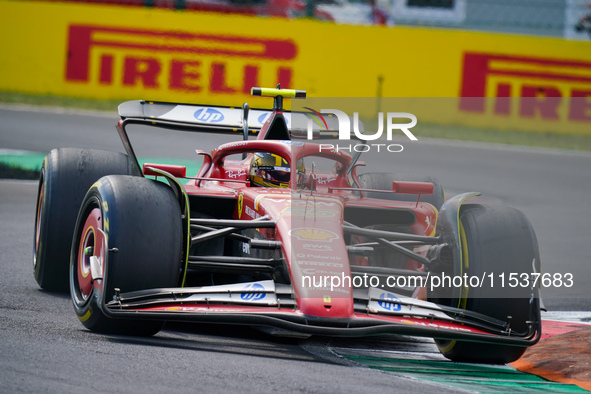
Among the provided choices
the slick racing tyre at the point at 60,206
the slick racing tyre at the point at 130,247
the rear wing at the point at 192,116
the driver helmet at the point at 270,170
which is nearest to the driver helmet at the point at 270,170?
the driver helmet at the point at 270,170

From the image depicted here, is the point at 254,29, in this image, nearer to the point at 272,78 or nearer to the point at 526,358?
the point at 272,78

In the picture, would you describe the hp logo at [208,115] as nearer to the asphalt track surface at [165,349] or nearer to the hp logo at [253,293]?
the asphalt track surface at [165,349]

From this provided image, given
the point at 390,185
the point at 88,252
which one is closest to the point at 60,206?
the point at 88,252

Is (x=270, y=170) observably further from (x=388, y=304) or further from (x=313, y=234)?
(x=388, y=304)

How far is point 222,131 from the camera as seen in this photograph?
6.90 metres

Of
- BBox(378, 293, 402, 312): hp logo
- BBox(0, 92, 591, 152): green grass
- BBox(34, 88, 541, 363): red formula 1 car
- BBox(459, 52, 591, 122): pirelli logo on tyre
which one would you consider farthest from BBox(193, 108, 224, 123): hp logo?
BBox(459, 52, 591, 122): pirelli logo on tyre

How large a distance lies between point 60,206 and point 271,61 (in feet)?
30.8

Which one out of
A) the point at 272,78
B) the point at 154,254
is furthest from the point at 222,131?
the point at 272,78

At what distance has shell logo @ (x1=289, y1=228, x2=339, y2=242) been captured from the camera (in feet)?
15.1

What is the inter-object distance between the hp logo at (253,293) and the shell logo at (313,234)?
33 cm

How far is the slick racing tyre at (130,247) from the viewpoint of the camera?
14.8ft

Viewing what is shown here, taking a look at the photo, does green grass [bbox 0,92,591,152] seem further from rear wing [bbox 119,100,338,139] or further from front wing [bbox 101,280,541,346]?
front wing [bbox 101,280,541,346]

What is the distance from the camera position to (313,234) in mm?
4613

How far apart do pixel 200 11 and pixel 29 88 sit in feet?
9.61
